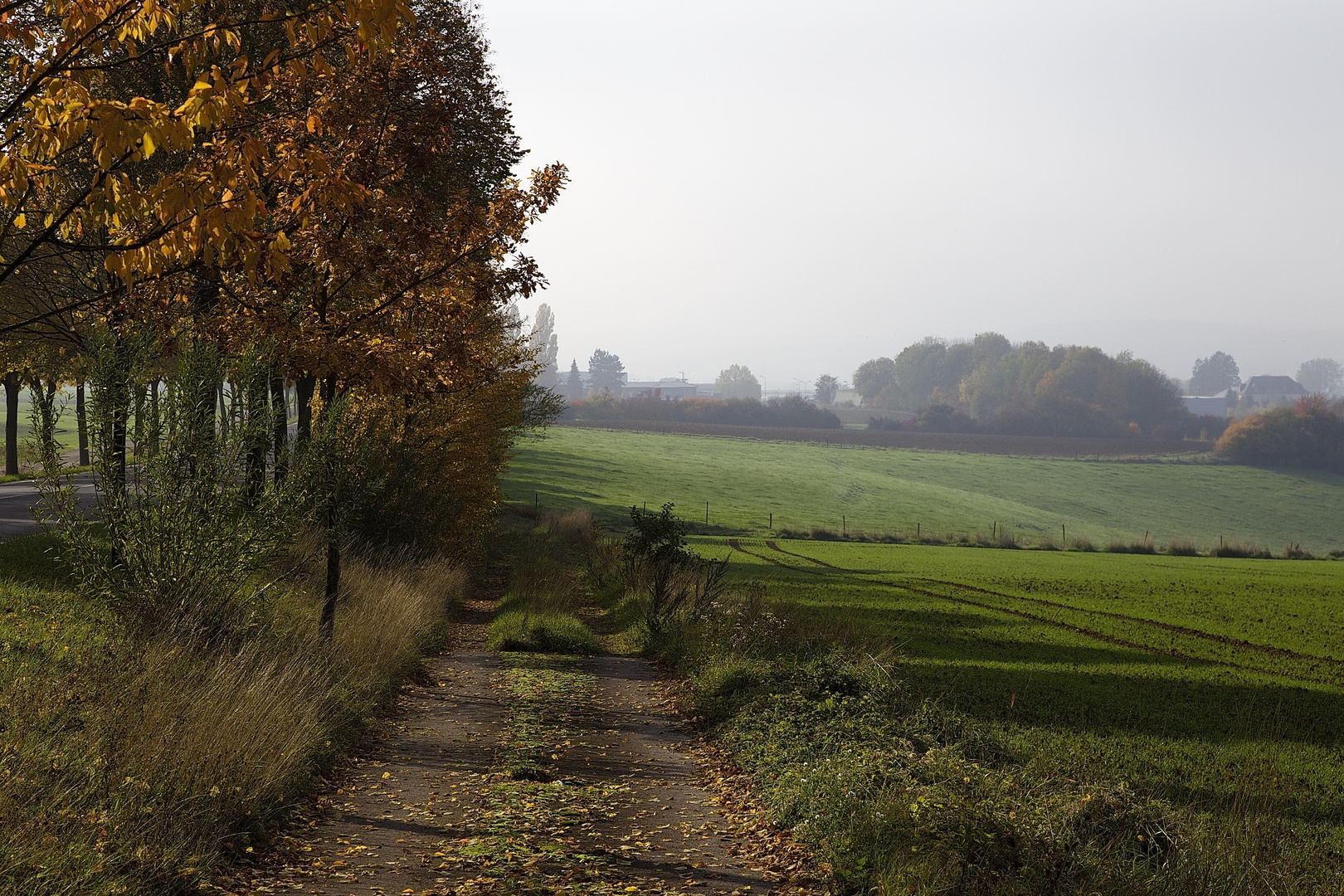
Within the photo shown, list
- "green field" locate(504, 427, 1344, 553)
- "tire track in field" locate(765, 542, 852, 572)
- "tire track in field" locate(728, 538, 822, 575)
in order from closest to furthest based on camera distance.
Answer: "tire track in field" locate(728, 538, 822, 575)
"tire track in field" locate(765, 542, 852, 572)
"green field" locate(504, 427, 1344, 553)

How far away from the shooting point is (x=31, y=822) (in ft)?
17.7

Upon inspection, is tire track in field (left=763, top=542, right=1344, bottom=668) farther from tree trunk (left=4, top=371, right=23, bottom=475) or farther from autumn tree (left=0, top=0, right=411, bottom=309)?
tree trunk (left=4, top=371, right=23, bottom=475)

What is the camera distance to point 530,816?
8.03 metres

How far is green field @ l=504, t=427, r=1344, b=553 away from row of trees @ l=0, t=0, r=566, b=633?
47.2m

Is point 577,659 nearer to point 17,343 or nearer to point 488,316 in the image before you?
point 488,316

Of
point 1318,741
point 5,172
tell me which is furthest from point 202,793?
point 1318,741

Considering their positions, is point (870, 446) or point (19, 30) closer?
point (19, 30)

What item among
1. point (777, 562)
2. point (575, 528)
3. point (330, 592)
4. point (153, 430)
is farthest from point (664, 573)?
point (777, 562)

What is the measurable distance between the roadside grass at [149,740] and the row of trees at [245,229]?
61.5 inches

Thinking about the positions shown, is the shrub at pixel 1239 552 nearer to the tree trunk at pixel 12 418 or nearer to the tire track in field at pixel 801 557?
the tire track in field at pixel 801 557

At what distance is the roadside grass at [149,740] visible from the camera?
562cm

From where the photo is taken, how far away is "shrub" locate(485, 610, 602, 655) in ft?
56.3

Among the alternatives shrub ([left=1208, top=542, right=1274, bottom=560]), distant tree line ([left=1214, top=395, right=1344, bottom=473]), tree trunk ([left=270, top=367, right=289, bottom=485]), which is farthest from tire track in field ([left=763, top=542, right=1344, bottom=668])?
distant tree line ([left=1214, top=395, right=1344, bottom=473])

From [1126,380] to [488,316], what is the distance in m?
176
